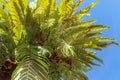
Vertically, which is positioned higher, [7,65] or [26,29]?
[26,29]

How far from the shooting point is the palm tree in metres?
17.6

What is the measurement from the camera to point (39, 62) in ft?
56.5

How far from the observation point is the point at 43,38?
1822cm

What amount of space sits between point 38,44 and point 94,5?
360 cm

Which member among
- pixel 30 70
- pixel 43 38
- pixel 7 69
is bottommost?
pixel 30 70

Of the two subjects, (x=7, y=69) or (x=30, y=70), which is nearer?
(x=30, y=70)

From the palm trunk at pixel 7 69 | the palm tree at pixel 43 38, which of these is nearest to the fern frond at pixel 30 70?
the palm tree at pixel 43 38

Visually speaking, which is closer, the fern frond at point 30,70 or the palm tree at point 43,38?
the fern frond at point 30,70

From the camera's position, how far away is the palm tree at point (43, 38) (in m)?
17.6

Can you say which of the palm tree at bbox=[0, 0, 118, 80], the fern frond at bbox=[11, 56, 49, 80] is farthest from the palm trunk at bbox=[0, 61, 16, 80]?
the fern frond at bbox=[11, 56, 49, 80]

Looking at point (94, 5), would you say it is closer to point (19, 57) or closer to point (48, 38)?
point (48, 38)

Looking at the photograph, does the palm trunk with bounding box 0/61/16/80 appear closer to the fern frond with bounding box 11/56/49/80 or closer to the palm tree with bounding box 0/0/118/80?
the palm tree with bounding box 0/0/118/80

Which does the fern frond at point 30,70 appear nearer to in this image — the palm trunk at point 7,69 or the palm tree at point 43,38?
the palm tree at point 43,38

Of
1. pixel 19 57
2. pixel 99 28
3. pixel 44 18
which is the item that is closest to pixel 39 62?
pixel 19 57
